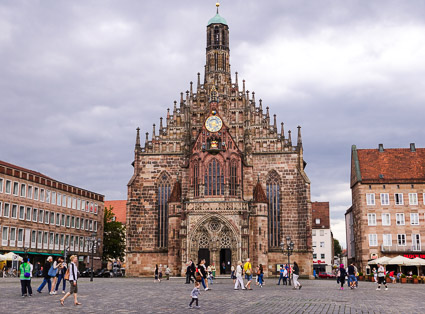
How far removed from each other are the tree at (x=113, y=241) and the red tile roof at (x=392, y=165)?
1535 inches

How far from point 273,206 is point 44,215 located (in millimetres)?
29094

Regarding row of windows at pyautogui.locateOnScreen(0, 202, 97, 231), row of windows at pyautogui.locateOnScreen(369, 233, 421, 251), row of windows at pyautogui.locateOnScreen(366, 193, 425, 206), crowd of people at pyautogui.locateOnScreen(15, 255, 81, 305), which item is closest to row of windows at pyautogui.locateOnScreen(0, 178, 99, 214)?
row of windows at pyautogui.locateOnScreen(0, 202, 97, 231)

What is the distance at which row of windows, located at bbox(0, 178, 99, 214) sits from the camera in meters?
60.1

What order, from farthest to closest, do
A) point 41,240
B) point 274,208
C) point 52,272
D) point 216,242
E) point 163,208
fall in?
point 41,240, point 163,208, point 274,208, point 216,242, point 52,272

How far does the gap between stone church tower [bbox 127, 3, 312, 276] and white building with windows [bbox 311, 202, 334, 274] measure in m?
43.1

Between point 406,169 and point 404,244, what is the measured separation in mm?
9058

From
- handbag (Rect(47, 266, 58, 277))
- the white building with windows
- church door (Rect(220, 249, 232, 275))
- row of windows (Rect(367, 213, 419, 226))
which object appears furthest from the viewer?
the white building with windows

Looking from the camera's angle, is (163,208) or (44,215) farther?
(44,215)

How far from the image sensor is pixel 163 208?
A: 60375 mm

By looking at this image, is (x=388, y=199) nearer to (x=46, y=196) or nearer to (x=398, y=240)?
(x=398, y=240)

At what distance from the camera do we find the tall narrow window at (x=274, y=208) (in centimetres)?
→ 5861

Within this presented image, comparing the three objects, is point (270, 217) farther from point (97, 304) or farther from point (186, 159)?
point (97, 304)

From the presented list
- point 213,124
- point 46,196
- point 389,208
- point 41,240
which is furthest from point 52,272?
point 389,208

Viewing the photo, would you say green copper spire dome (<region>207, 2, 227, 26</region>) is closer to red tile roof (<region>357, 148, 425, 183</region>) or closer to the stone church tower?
the stone church tower
